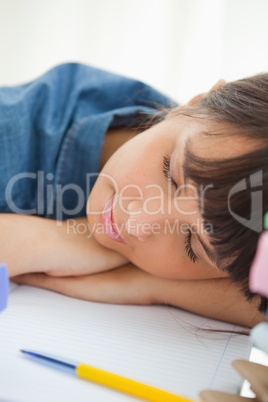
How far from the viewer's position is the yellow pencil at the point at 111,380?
36cm

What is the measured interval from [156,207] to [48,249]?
17cm

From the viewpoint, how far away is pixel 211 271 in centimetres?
59

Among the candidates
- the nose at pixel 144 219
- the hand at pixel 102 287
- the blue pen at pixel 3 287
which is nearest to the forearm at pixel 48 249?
the hand at pixel 102 287

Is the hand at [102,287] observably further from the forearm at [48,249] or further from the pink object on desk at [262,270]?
the pink object on desk at [262,270]

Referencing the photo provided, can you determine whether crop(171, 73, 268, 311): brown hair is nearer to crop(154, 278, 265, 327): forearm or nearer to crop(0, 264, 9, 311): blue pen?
crop(154, 278, 265, 327): forearm

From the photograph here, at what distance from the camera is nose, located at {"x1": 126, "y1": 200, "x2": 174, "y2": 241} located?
52 cm

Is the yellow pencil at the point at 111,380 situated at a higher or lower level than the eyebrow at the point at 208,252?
lower

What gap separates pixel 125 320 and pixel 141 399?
171 millimetres

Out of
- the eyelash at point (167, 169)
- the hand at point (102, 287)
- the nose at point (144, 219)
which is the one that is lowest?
the hand at point (102, 287)

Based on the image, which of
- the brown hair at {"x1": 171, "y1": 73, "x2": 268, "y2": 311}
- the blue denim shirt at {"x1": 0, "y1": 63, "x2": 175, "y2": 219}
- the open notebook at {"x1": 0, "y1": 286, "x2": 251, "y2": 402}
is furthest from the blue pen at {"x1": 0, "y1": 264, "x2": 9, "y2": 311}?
the blue denim shirt at {"x1": 0, "y1": 63, "x2": 175, "y2": 219}

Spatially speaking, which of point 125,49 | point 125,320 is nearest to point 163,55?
point 125,49

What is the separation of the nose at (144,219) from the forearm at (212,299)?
0.11m
